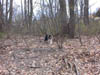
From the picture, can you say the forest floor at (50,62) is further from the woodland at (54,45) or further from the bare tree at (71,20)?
the bare tree at (71,20)

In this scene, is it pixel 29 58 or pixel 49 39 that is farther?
pixel 49 39

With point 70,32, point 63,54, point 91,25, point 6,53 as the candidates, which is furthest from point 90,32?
point 6,53

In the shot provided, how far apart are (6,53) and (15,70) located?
220cm

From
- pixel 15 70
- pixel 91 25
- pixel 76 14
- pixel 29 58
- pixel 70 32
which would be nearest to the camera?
pixel 15 70

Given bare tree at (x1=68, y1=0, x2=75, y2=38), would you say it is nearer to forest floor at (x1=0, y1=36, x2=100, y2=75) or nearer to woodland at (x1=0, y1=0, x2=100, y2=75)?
woodland at (x1=0, y1=0, x2=100, y2=75)

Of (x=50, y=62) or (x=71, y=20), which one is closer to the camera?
(x=50, y=62)

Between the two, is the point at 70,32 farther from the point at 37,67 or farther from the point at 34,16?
the point at 37,67

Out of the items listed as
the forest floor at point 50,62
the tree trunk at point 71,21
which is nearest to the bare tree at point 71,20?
the tree trunk at point 71,21

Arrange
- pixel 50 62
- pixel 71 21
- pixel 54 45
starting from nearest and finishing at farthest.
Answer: pixel 50 62 → pixel 54 45 → pixel 71 21

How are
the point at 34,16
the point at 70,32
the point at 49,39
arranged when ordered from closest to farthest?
the point at 49,39 → the point at 70,32 → the point at 34,16

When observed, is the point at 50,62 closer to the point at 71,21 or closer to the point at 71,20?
the point at 71,20

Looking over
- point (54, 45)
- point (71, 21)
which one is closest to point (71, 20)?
point (71, 21)

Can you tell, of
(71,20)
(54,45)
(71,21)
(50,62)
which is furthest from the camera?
(71,21)

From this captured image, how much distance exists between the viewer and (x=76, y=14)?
310 inches
